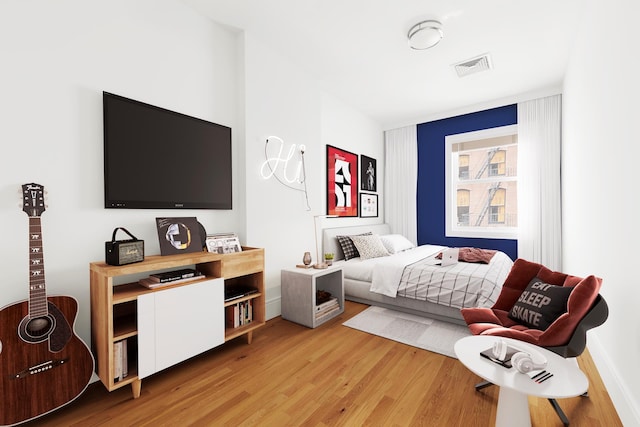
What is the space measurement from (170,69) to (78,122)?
32.2 inches

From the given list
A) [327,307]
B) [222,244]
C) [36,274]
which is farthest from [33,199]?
[327,307]

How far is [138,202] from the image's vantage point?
211 cm

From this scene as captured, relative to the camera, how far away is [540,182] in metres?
4.14

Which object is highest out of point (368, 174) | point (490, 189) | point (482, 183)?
point (368, 174)

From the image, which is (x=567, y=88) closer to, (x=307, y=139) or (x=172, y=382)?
(x=307, y=139)

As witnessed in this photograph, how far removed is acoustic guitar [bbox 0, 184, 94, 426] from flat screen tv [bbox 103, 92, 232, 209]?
48 centimetres

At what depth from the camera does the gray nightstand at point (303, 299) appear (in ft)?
9.30

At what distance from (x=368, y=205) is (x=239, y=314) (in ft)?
10.6

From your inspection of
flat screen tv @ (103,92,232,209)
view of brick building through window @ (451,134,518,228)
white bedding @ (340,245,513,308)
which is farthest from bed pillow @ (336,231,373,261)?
view of brick building through window @ (451,134,518,228)

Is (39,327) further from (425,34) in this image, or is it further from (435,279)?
(425,34)

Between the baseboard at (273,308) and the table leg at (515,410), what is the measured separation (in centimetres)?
218

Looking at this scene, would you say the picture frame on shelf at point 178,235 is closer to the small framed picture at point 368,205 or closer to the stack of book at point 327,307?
the stack of book at point 327,307

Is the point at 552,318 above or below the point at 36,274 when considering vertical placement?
below

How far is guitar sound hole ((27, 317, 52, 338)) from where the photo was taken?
152cm
